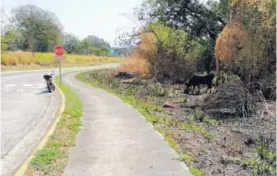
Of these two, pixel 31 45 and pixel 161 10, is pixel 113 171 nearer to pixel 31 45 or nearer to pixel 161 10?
pixel 161 10

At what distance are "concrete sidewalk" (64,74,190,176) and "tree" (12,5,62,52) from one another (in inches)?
2887

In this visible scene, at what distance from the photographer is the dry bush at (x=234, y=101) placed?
12880mm

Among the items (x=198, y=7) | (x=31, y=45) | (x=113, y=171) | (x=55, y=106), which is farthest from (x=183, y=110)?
(x=31, y=45)

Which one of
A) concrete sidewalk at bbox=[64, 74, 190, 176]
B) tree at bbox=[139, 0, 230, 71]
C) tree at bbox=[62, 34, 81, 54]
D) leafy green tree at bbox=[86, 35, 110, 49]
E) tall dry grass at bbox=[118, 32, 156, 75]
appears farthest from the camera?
leafy green tree at bbox=[86, 35, 110, 49]

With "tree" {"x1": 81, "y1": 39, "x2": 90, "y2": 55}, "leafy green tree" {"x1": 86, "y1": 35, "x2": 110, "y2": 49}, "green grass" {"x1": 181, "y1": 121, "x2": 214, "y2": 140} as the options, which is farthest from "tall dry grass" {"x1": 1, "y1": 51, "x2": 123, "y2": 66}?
"leafy green tree" {"x1": 86, "y1": 35, "x2": 110, "y2": 49}

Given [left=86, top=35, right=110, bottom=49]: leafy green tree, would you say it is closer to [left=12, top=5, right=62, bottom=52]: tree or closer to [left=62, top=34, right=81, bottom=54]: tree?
[left=62, top=34, right=81, bottom=54]: tree

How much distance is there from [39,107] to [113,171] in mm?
9793

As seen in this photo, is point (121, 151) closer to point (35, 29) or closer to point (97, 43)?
point (35, 29)

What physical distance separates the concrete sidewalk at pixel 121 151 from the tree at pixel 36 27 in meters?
73.3

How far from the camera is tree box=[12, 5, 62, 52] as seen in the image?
83250mm

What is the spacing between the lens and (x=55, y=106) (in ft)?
52.2

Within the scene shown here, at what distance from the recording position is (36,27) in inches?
3290

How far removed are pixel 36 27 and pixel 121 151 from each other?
262 ft

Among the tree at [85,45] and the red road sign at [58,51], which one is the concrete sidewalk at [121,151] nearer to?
the red road sign at [58,51]
